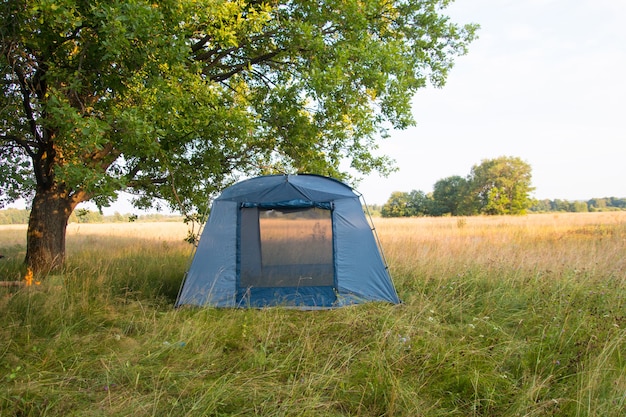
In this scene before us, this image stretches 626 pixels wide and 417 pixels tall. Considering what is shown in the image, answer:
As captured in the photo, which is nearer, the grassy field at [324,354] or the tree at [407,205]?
the grassy field at [324,354]

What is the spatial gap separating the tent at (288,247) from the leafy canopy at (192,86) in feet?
3.24

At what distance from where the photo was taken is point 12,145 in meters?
6.82

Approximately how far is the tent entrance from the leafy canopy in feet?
4.16

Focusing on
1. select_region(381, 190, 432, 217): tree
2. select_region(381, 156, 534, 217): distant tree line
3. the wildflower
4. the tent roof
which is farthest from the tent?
select_region(381, 190, 432, 217): tree

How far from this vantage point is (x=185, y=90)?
17.6 feet

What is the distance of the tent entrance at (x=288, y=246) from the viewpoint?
5.88m

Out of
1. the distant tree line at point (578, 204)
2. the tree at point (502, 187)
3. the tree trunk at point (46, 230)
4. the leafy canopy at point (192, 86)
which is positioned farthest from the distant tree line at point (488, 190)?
the tree trunk at point (46, 230)

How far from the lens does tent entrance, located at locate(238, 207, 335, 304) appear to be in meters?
5.88

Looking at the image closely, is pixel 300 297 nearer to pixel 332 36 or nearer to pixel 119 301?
pixel 119 301

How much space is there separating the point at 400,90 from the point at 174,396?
5157 millimetres

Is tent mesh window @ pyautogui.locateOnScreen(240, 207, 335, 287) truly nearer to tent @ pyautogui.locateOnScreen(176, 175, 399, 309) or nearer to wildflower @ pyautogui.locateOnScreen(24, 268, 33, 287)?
tent @ pyautogui.locateOnScreen(176, 175, 399, 309)

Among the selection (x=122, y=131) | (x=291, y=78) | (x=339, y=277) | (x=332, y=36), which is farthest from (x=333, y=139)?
(x=122, y=131)

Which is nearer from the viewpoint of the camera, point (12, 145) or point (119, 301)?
point (119, 301)

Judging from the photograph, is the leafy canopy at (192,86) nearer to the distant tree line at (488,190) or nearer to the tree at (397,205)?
the distant tree line at (488,190)
